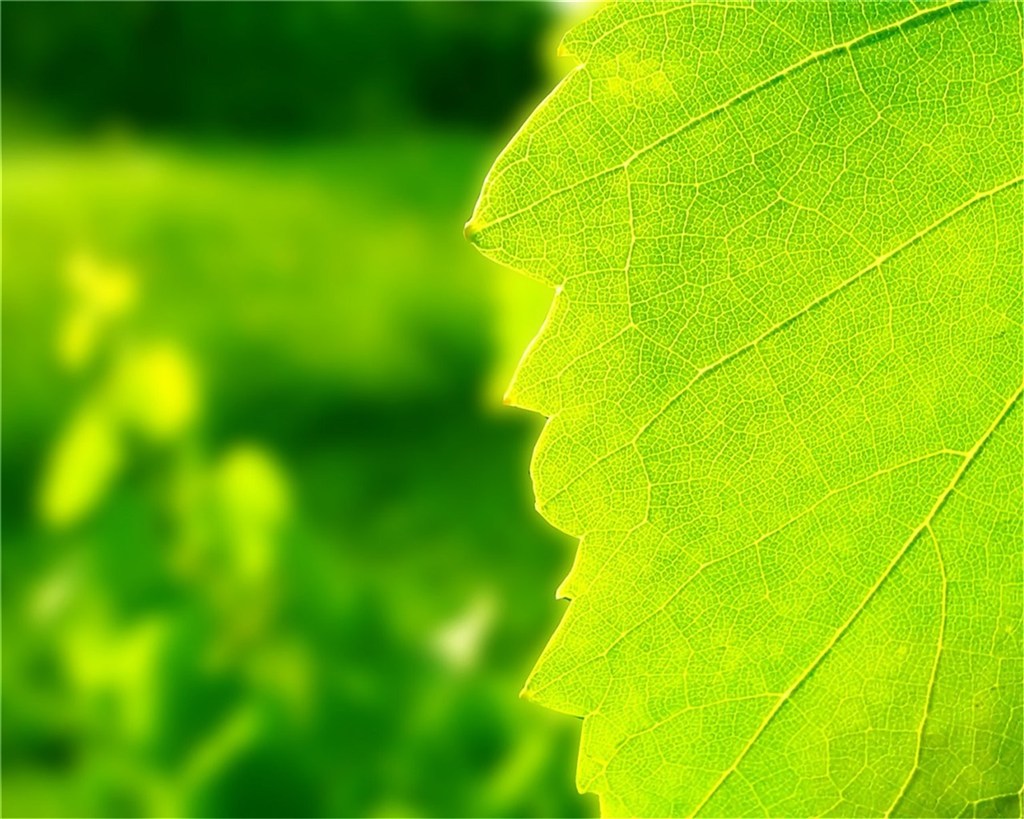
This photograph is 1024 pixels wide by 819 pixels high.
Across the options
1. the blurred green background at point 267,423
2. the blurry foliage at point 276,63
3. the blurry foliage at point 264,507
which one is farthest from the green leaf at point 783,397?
the blurry foliage at point 276,63

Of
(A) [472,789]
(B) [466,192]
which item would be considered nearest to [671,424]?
(A) [472,789]

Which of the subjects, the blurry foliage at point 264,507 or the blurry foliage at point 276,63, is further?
the blurry foliage at point 276,63

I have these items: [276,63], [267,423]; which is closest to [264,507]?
[267,423]

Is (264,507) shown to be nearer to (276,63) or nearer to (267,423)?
(267,423)

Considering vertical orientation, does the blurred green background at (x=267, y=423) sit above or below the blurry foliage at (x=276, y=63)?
below

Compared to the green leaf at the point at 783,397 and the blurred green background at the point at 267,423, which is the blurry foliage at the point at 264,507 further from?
the green leaf at the point at 783,397

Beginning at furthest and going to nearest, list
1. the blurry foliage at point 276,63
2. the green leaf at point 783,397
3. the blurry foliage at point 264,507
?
1. the blurry foliage at point 276,63
2. the blurry foliage at point 264,507
3. the green leaf at point 783,397
